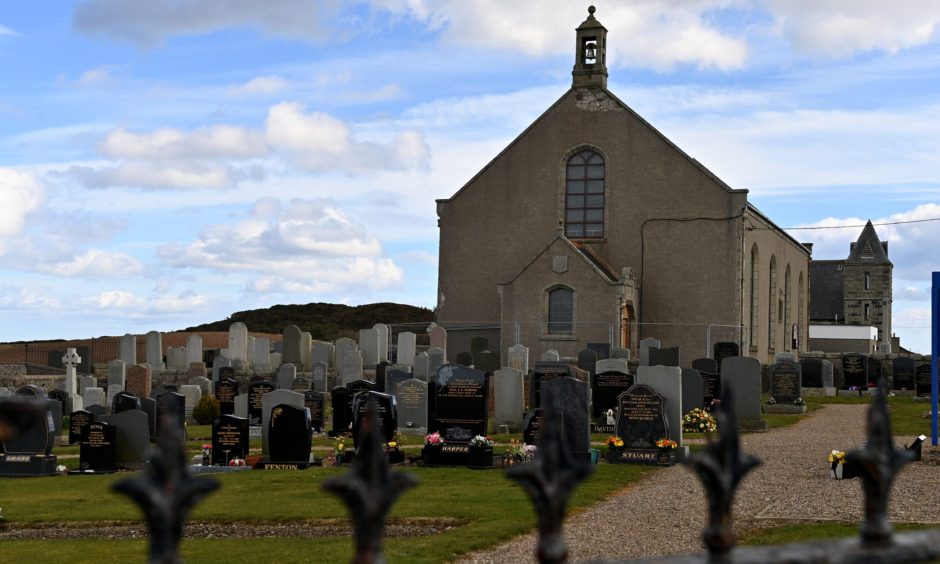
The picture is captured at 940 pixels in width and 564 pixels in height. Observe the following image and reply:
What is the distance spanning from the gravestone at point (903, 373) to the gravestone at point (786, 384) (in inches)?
396

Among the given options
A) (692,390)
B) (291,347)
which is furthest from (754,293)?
(692,390)

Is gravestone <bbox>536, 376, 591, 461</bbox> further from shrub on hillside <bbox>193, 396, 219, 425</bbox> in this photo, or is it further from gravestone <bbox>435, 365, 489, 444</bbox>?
shrub on hillside <bbox>193, 396, 219, 425</bbox>

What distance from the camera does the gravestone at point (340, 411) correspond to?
86.8ft

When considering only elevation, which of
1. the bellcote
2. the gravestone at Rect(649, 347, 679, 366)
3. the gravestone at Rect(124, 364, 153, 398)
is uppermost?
the bellcote

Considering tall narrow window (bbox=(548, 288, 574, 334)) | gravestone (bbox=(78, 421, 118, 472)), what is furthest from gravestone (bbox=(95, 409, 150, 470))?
tall narrow window (bbox=(548, 288, 574, 334))

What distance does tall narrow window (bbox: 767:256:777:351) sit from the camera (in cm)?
5059

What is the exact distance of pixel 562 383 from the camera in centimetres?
1905

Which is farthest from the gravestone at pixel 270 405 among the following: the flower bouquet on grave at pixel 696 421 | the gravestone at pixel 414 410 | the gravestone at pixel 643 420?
the flower bouquet on grave at pixel 696 421

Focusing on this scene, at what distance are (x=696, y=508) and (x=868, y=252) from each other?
77227 mm

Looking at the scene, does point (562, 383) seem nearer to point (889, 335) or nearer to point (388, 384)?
A: point (388, 384)

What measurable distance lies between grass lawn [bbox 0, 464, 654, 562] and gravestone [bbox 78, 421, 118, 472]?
733mm

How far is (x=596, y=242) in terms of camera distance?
46.2m

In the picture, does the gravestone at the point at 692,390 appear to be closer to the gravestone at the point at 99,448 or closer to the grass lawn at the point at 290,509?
the grass lawn at the point at 290,509

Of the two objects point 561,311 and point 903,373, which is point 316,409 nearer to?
point 561,311
